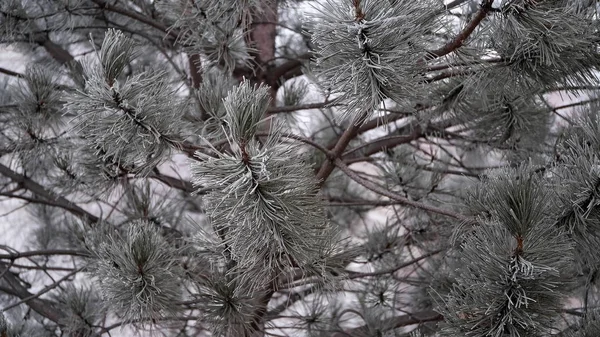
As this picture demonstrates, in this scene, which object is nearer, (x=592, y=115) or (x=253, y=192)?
(x=253, y=192)

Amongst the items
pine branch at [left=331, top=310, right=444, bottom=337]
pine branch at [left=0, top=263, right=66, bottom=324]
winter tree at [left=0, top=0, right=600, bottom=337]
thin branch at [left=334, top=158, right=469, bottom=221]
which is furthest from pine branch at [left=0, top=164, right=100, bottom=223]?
thin branch at [left=334, top=158, right=469, bottom=221]

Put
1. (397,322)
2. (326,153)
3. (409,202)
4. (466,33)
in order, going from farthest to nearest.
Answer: (397,322)
(326,153)
(409,202)
(466,33)

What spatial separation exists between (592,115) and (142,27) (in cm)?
132

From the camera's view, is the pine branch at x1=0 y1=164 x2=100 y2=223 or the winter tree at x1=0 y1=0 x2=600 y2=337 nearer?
the winter tree at x1=0 y1=0 x2=600 y2=337

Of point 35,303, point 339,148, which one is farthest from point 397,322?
point 35,303

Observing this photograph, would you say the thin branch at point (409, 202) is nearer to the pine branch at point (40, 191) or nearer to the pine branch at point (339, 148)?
the pine branch at point (339, 148)

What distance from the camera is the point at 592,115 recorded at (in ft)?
4.25

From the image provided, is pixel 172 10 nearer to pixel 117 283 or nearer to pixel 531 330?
pixel 117 283

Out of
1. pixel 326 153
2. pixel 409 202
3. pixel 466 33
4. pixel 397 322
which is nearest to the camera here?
pixel 466 33

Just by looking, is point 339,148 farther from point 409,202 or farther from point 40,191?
point 40,191

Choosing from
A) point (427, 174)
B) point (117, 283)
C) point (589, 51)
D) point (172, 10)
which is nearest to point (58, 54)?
point (172, 10)

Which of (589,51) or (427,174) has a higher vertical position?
(427,174)

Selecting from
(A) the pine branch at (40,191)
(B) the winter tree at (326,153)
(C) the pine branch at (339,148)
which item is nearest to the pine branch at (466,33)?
(B) the winter tree at (326,153)

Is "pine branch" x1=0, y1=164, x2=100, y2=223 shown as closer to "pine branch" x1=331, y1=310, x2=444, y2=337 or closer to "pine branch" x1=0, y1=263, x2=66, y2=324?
"pine branch" x1=0, y1=263, x2=66, y2=324
